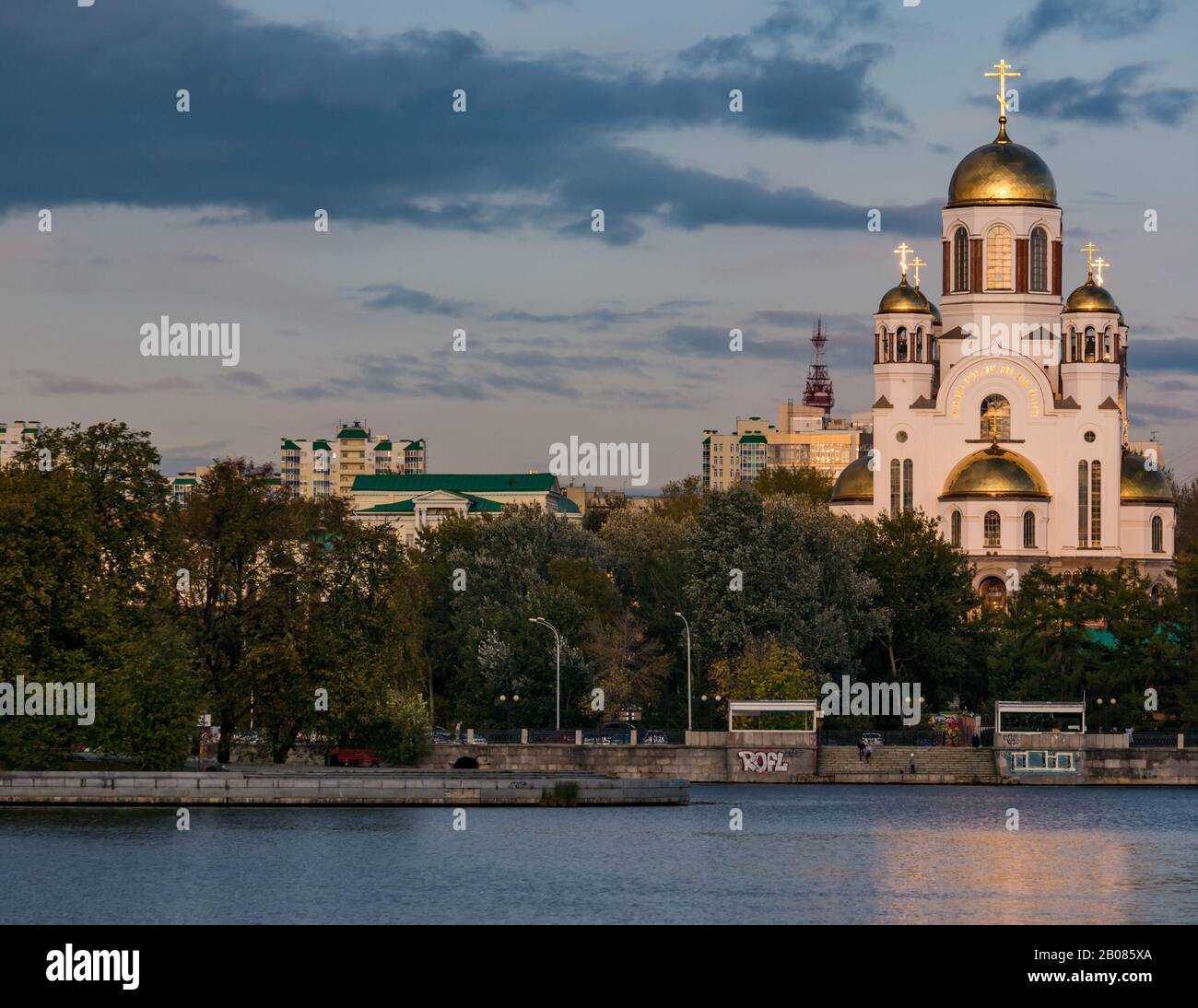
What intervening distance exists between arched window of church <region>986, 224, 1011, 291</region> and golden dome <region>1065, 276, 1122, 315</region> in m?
3.37

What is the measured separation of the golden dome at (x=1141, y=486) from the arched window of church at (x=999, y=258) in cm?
1135

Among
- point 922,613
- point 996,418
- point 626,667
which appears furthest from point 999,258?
point 626,667

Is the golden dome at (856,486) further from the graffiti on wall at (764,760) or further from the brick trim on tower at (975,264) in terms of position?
the graffiti on wall at (764,760)

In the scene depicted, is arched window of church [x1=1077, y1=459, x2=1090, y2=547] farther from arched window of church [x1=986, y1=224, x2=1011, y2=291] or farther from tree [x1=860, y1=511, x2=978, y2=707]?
tree [x1=860, y1=511, x2=978, y2=707]

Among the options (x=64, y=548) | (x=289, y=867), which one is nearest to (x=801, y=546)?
(x=64, y=548)

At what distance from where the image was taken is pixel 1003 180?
132m

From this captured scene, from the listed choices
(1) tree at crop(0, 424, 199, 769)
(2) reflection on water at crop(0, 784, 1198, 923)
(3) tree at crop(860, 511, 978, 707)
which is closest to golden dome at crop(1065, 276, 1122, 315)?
(3) tree at crop(860, 511, 978, 707)

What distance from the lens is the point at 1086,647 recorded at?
102 meters

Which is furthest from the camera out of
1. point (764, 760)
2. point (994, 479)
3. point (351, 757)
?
point (994, 479)

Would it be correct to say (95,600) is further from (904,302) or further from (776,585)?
(904,302)

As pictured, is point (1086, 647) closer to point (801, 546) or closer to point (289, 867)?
point (801, 546)

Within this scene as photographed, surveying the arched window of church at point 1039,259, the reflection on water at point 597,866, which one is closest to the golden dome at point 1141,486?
the arched window of church at point 1039,259

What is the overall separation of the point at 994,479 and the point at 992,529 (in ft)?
7.92
